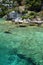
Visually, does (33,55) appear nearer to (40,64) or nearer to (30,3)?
(40,64)

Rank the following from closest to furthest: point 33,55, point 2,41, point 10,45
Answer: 1. point 33,55
2. point 10,45
3. point 2,41

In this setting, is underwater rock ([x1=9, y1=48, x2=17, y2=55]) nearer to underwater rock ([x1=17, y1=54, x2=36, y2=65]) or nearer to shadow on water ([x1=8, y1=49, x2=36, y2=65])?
shadow on water ([x1=8, y1=49, x2=36, y2=65])

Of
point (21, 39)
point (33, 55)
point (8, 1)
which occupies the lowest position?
point (8, 1)

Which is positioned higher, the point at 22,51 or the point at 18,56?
the point at 18,56

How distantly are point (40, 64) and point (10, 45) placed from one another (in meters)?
5.86

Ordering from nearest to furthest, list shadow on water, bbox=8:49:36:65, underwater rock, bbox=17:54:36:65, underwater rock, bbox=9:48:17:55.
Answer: underwater rock, bbox=17:54:36:65 → shadow on water, bbox=8:49:36:65 → underwater rock, bbox=9:48:17:55

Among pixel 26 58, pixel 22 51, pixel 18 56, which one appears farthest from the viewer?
pixel 22 51

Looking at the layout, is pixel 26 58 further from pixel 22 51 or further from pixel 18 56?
pixel 22 51

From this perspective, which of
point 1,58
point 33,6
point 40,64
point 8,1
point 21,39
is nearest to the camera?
point 40,64

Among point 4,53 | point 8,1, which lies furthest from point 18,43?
point 8,1

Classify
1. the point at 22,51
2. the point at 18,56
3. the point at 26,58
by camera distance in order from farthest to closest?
1. the point at 22,51
2. the point at 18,56
3. the point at 26,58

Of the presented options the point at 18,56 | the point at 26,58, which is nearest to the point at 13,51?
the point at 18,56

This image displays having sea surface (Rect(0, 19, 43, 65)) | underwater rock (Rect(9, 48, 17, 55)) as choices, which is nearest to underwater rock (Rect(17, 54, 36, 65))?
sea surface (Rect(0, 19, 43, 65))

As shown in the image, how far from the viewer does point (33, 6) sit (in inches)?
1845
